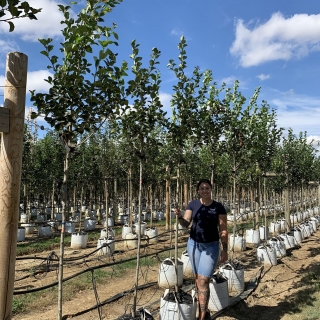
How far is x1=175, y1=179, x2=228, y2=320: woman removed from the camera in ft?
12.2

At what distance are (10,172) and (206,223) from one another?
92.9 inches

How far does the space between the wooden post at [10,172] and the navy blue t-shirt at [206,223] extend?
2193 millimetres

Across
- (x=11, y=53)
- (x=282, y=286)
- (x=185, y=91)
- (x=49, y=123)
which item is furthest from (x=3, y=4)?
(x=282, y=286)

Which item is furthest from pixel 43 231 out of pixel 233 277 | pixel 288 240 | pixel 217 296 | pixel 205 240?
pixel 205 240

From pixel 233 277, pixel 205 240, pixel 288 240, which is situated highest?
pixel 205 240

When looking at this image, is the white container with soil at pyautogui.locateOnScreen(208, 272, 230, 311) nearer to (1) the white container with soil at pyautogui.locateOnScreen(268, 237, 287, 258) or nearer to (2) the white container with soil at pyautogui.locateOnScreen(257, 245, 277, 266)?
(2) the white container with soil at pyautogui.locateOnScreen(257, 245, 277, 266)

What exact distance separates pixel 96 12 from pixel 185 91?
2790mm

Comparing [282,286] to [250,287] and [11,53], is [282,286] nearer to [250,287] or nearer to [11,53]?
[250,287]

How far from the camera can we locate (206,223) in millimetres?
3750

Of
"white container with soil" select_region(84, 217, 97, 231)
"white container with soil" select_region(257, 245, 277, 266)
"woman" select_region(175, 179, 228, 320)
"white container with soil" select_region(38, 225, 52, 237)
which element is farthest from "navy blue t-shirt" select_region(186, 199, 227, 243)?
"white container with soil" select_region(84, 217, 97, 231)

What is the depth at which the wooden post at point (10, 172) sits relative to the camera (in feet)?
6.94

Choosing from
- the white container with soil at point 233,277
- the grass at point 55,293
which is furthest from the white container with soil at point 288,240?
the grass at point 55,293

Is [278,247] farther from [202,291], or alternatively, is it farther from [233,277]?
[202,291]

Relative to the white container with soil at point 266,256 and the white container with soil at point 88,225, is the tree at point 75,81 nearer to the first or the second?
the white container with soil at point 266,256
